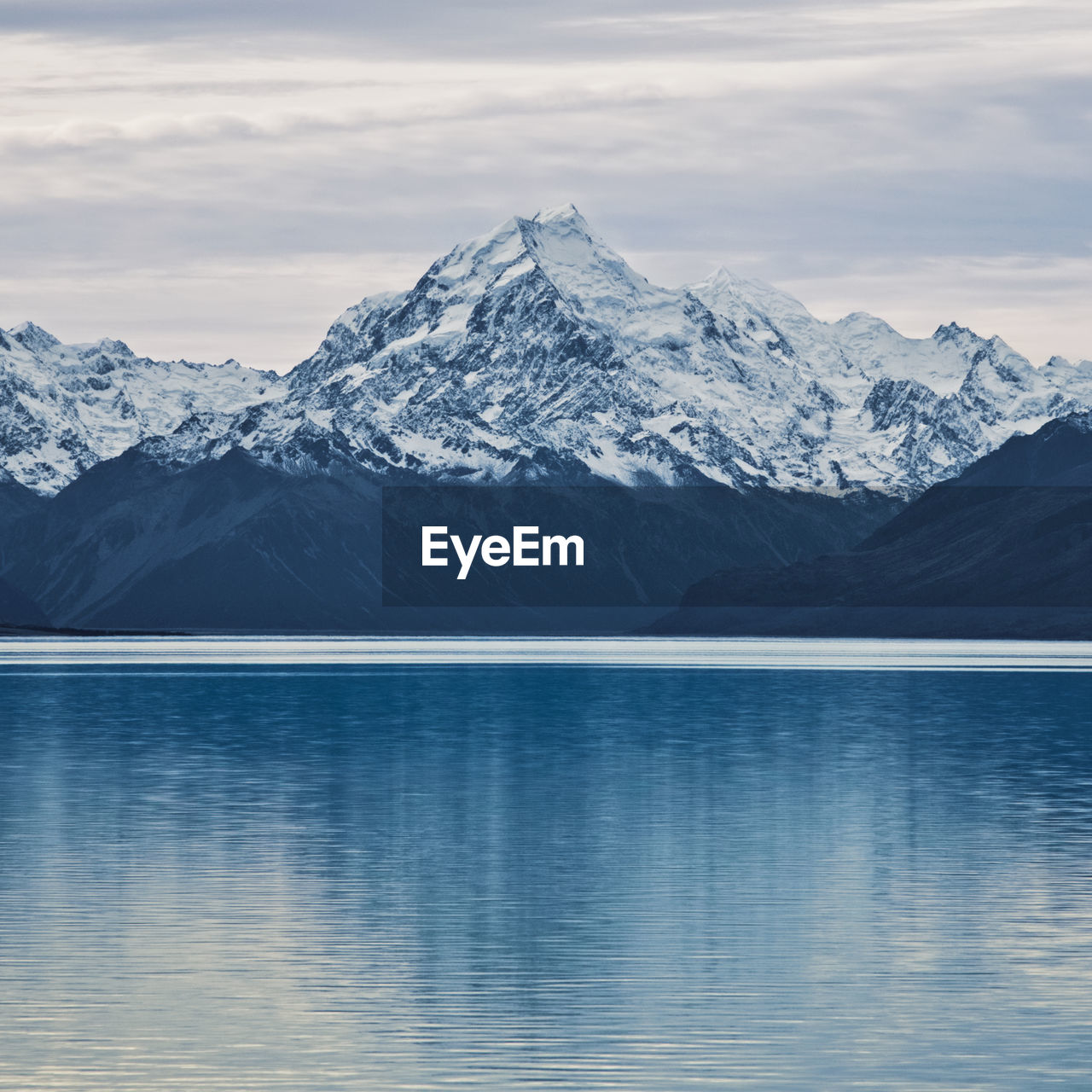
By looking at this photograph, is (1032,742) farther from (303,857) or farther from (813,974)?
(813,974)

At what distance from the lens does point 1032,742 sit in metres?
106

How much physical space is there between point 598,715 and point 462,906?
93.2m

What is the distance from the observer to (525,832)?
6181 centimetres

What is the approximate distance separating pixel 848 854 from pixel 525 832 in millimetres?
10020

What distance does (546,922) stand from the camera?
4416 cm

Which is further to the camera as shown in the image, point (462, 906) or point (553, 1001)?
point (462, 906)

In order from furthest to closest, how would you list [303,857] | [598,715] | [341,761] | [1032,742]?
[598,715], [1032,742], [341,761], [303,857]

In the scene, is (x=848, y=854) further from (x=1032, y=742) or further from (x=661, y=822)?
(x=1032, y=742)

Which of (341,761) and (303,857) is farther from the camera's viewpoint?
(341,761)

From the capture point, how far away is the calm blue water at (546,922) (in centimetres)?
3139

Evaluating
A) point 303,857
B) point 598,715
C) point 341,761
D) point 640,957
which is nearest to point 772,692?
point 598,715

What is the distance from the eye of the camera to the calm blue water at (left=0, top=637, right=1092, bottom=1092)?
31391 millimetres

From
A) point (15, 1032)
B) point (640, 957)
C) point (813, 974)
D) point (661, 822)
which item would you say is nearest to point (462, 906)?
point (640, 957)

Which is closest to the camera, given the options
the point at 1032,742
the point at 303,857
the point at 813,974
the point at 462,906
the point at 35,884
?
the point at 813,974
